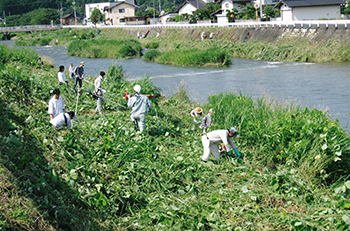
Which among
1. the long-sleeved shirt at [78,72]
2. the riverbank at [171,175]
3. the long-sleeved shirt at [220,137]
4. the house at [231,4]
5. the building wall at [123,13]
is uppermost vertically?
the building wall at [123,13]

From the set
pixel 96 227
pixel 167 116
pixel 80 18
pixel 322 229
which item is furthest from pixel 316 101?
pixel 80 18

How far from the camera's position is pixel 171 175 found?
8164mm

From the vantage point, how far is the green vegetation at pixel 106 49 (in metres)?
38.9

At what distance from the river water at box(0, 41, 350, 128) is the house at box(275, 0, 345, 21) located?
13.7 metres

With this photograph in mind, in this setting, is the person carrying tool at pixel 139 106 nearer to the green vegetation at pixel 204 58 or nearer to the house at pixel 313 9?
the green vegetation at pixel 204 58

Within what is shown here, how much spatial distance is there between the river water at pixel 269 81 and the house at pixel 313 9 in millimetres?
13707

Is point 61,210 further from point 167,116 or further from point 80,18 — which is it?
point 80,18

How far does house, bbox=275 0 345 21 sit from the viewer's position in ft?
134

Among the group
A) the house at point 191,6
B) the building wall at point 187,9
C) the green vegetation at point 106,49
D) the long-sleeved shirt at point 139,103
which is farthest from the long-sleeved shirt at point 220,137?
the building wall at point 187,9

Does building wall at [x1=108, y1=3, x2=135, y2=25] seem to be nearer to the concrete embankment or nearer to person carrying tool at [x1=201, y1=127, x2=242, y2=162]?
the concrete embankment

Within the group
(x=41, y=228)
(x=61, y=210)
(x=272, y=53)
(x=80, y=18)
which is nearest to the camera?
(x=41, y=228)

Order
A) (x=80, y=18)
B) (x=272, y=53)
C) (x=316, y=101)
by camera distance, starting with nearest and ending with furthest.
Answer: (x=316, y=101), (x=272, y=53), (x=80, y=18)

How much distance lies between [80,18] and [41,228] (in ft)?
393

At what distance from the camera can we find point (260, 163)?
909cm
